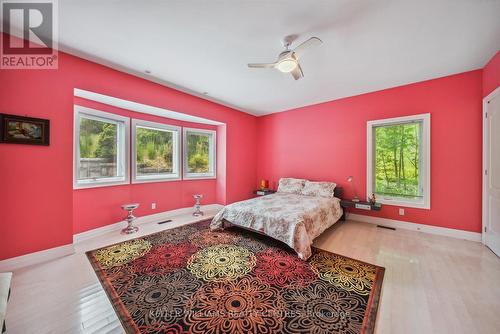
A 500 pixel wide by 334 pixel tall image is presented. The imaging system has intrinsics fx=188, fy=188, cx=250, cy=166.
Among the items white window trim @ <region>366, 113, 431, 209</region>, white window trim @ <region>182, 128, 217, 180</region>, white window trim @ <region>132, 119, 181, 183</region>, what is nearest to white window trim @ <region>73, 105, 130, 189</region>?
white window trim @ <region>132, 119, 181, 183</region>

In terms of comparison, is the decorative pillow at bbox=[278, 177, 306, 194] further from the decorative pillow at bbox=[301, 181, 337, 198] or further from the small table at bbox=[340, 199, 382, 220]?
the small table at bbox=[340, 199, 382, 220]

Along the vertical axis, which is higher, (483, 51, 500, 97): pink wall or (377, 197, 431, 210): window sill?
(483, 51, 500, 97): pink wall

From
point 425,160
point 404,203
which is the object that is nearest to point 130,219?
point 404,203

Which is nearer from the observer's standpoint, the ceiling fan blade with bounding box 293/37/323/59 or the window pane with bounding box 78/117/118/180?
the ceiling fan blade with bounding box 293/37/323/59

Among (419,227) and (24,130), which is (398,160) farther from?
(24,130)

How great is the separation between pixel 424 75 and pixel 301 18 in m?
2.66

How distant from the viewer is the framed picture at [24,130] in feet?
6.97

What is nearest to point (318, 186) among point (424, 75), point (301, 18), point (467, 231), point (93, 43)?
point (467, 231)

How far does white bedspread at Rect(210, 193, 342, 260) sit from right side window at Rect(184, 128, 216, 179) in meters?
1.81

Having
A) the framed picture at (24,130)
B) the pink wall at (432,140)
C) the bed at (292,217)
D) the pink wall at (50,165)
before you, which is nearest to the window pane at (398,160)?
the pink wall at (432,140)

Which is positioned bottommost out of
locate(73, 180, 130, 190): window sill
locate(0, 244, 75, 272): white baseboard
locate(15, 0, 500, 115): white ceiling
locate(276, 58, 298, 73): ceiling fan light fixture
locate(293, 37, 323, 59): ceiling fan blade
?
locate(0, 244, 75, 272): white baseboard

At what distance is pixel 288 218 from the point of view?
267 centimetres

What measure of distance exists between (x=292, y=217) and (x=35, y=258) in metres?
3.26

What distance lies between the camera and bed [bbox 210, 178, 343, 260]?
8.23 ft
